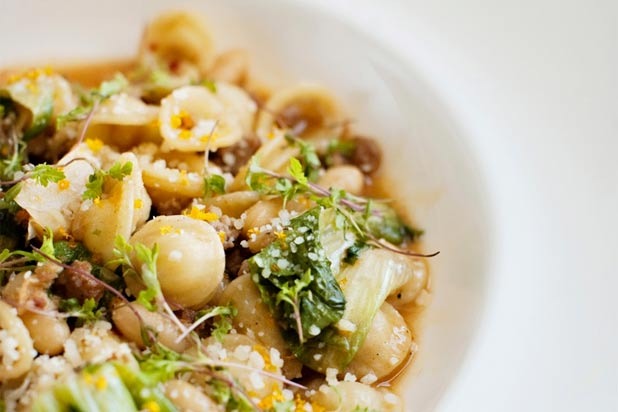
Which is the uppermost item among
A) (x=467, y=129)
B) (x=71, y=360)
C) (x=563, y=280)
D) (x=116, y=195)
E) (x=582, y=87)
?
(x=582, y=87)

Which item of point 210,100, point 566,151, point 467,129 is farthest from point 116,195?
point 566,151

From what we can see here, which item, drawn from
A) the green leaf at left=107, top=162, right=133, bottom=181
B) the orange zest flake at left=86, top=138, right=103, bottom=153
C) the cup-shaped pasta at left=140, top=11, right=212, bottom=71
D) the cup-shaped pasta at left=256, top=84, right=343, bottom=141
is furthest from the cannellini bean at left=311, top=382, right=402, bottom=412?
the cup-shaped pasta at left=140, top=11, right=212, bottom=71

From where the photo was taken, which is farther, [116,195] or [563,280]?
[563,280]

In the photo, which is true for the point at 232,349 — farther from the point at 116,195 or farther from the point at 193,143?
the point at 193,143

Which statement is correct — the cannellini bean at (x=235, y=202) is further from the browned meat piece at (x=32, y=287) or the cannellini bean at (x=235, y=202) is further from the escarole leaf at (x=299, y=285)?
the browned meat piece at (x=32, y=287)

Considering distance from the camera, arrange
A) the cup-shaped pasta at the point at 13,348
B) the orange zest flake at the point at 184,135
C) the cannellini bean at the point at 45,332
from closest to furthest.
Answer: the cup-shaped pasta at the point at 13,348, the cannellini bean at the point at 45,332, the orange zest flake at the point at 184,135

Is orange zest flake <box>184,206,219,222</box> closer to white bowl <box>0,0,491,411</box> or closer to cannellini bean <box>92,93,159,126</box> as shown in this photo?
cannellini bean <box>92,93,159,126</box>

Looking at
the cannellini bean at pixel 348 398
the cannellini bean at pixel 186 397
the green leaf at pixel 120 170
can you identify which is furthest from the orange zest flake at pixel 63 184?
the cannellini bean at pixel 348 398
